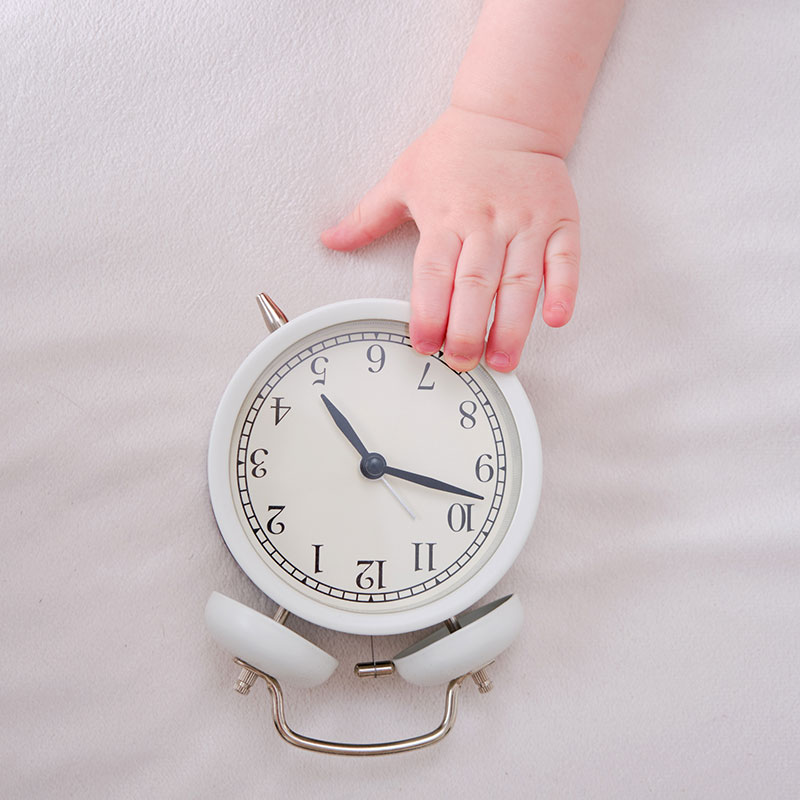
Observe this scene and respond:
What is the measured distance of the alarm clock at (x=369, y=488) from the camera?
64 centimetres

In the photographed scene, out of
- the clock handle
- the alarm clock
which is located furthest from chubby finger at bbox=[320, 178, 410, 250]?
the clock handle

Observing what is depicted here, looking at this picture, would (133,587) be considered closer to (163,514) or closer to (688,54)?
(163,514)

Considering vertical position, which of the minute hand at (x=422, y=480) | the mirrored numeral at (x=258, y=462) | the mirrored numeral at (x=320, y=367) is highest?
the mirrored numeral at (x=320, y=367)

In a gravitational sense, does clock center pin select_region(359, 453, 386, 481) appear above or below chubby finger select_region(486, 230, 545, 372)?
below

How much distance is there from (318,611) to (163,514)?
16 centimetres

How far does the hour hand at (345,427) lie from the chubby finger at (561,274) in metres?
0.17

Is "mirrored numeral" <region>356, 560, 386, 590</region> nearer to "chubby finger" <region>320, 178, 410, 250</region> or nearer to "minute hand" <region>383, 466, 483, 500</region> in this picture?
"minute hand" <region>383, 466, 483, 500</region>

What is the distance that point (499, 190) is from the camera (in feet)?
2.29

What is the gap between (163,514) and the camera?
2.32ft

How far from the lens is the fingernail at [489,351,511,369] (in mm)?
659

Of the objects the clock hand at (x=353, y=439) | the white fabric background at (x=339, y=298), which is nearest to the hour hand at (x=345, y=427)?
the clock hand at (x=353, y=439)

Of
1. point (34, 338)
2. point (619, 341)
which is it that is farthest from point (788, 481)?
point (34, 338)

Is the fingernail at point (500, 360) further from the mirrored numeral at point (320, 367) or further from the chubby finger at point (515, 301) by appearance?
the mirrored numeral at point (320, 367)

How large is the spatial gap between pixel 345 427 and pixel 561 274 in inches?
8.2
